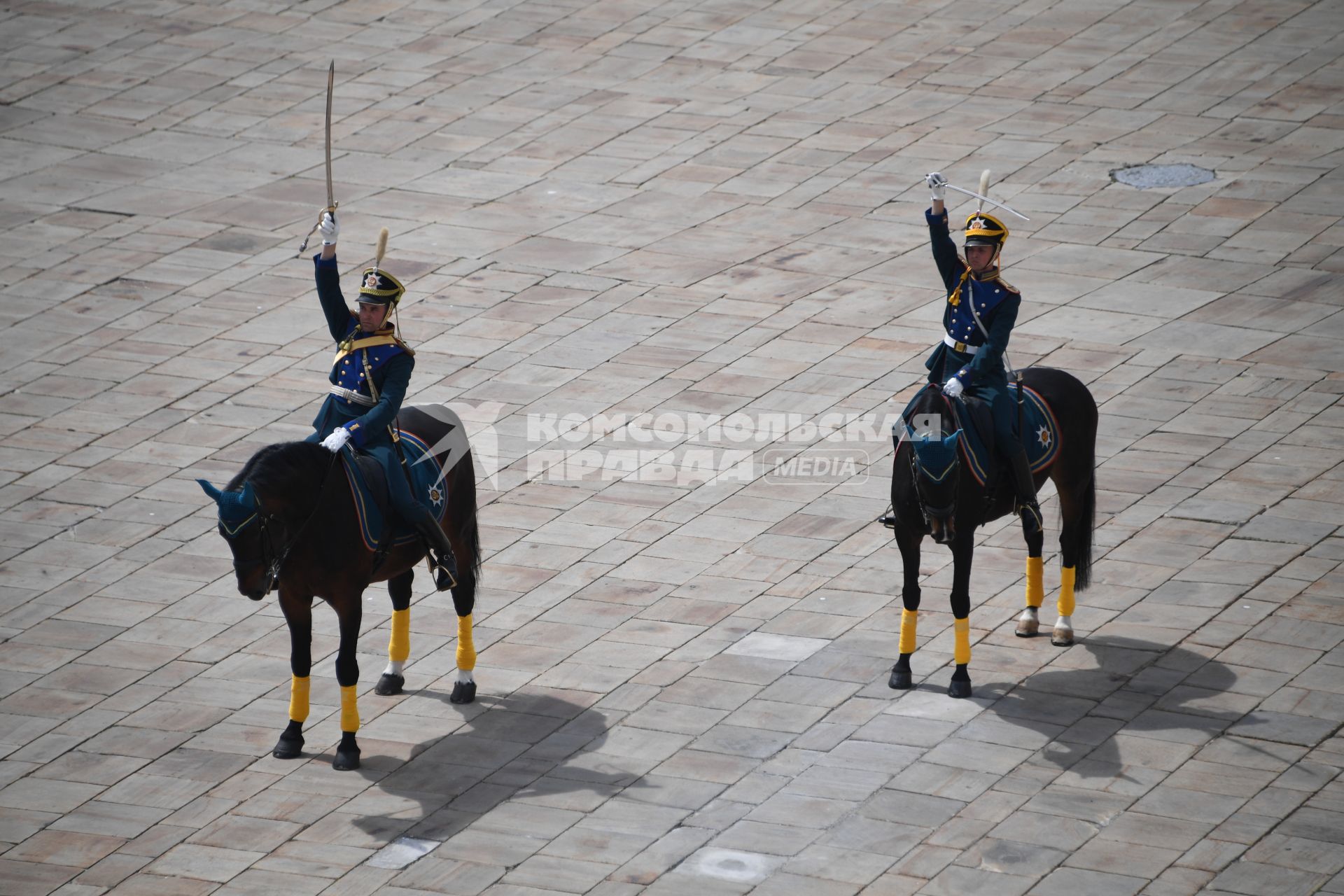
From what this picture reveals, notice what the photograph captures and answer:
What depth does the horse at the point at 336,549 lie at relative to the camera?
34.4 feet

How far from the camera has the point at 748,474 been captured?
49.3ft

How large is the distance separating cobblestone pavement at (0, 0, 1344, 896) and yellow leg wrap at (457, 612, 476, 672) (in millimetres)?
318

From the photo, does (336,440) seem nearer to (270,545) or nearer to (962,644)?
(270,545)

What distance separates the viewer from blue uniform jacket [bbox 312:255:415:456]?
11414mm

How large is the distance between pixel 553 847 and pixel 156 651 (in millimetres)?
3760

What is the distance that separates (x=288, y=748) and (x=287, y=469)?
6.11 ft

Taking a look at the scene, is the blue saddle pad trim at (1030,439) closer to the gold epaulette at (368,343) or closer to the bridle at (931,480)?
the bridle at (931,480)

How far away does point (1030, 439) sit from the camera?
1223 centimetres

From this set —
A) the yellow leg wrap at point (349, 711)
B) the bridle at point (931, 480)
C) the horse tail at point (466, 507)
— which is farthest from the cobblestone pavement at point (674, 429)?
the bridle at point (931, 480)

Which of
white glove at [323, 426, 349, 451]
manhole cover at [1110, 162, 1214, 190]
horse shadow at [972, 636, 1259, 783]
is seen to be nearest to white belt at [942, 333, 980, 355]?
horse shadow at [972, 636, 1259, 783]

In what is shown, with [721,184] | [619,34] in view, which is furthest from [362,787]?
[619,34]

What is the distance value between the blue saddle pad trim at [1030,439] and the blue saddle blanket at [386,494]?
134 inches

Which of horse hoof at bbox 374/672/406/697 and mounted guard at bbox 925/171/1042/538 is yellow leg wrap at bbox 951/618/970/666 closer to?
mounted guard at bbox 925/171/1042/538

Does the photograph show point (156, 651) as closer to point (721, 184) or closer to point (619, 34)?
point (721, 184)
